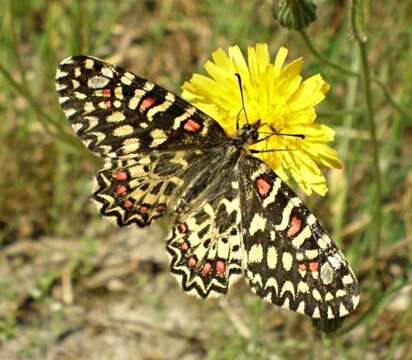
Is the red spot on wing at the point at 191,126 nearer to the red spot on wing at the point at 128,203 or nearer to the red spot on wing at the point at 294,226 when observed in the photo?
the red spot on wing at the point at 128,203

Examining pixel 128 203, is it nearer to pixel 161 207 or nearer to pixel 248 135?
pixel 161 207

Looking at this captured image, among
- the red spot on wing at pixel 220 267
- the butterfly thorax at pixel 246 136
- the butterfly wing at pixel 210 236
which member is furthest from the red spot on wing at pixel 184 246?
the butterfly thorax at pixel 246 136

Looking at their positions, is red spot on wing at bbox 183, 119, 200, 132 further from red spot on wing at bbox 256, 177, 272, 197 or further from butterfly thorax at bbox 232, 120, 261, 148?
red spot on wing at bbox 256, 177, 272, 197

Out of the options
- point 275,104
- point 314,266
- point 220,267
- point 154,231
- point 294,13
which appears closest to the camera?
point 314,266

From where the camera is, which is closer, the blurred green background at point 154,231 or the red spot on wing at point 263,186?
the red spot on wing at point 263,186

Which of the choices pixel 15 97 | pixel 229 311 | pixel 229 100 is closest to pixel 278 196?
pixel 229 100

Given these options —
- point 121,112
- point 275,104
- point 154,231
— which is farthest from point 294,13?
point 154,231

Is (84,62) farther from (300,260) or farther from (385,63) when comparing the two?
(385,63)
